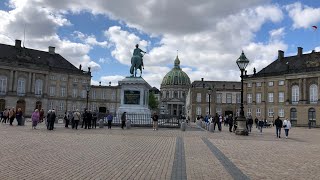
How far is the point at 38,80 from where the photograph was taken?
7975 cm

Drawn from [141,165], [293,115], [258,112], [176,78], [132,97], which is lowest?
[141,165]

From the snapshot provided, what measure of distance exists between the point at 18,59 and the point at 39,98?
31.5 feet

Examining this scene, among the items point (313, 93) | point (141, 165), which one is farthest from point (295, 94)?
point (141, 165)

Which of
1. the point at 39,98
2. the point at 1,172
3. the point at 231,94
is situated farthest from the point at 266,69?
the point at 1,172

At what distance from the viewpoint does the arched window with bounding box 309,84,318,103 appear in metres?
69.0

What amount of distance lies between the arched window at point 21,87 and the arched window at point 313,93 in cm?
5962

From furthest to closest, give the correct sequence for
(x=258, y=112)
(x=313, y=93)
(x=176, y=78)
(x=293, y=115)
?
1. (x=176, y=78)
2. (x=258, y=112)
3. (x=293, y=115)
4. (x=313, y=93)

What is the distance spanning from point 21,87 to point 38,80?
13.8 ft

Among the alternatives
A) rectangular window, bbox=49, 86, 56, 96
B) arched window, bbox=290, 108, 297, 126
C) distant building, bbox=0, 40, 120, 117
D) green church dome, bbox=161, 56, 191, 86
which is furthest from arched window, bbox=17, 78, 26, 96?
green church dome, bbox=161, 56, 191, 86

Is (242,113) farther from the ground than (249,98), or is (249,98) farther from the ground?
(249,98)

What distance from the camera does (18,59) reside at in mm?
77000

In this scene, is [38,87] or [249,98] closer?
[38,87]

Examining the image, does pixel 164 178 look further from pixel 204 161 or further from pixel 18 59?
pixel 18 59

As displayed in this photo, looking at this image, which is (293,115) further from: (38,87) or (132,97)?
(38,87)
